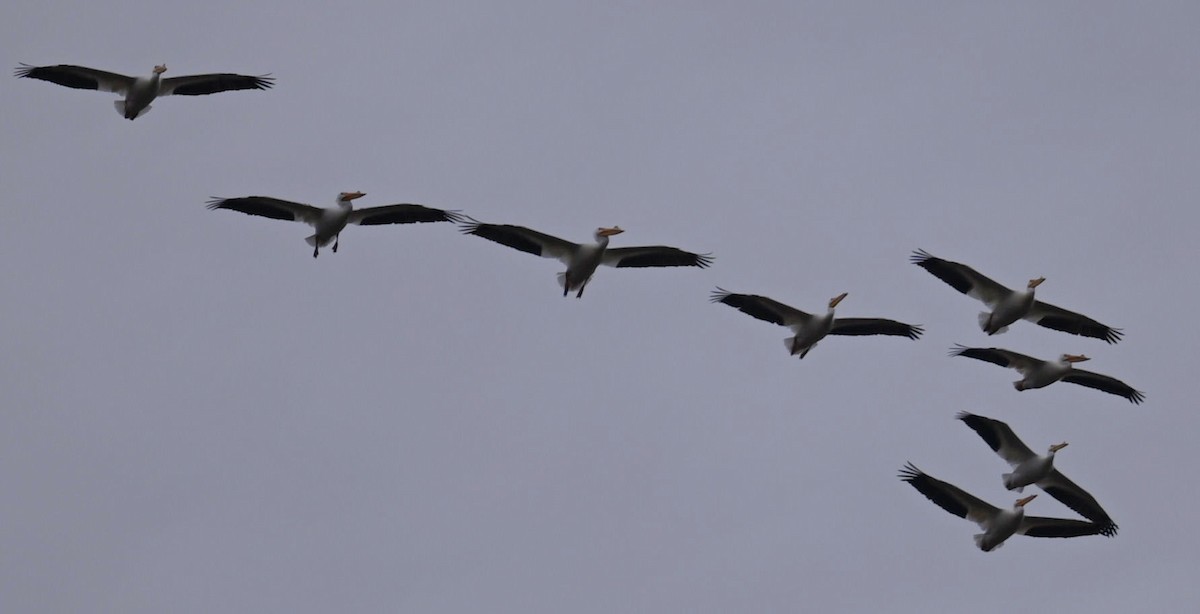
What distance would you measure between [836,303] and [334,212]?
7.53 meters

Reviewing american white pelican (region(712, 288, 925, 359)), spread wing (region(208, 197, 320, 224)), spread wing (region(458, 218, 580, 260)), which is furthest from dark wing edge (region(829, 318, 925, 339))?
spread wing (region(208, 197, 320, 224))

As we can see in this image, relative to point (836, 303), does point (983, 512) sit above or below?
below

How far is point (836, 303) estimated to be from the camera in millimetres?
25625

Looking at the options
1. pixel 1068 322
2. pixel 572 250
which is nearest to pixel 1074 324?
pixel 1068 322

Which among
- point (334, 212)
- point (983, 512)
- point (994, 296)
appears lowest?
point (983, 512)

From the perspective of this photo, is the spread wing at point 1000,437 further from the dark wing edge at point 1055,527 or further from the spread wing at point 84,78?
the spread wing at point 84,78

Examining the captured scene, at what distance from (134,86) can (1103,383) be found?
612 inches

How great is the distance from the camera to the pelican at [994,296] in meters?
25.5

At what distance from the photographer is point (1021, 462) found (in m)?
26.0

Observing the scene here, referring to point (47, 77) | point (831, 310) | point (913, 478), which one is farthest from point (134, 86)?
point (913, 478)

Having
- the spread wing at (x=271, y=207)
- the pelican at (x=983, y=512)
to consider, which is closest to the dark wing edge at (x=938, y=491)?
the pelican at (x=983, y=512)

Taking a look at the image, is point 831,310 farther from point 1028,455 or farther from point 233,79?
point 233,79

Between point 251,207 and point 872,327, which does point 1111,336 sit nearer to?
point 872,327

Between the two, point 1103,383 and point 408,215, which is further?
point 1103,383
